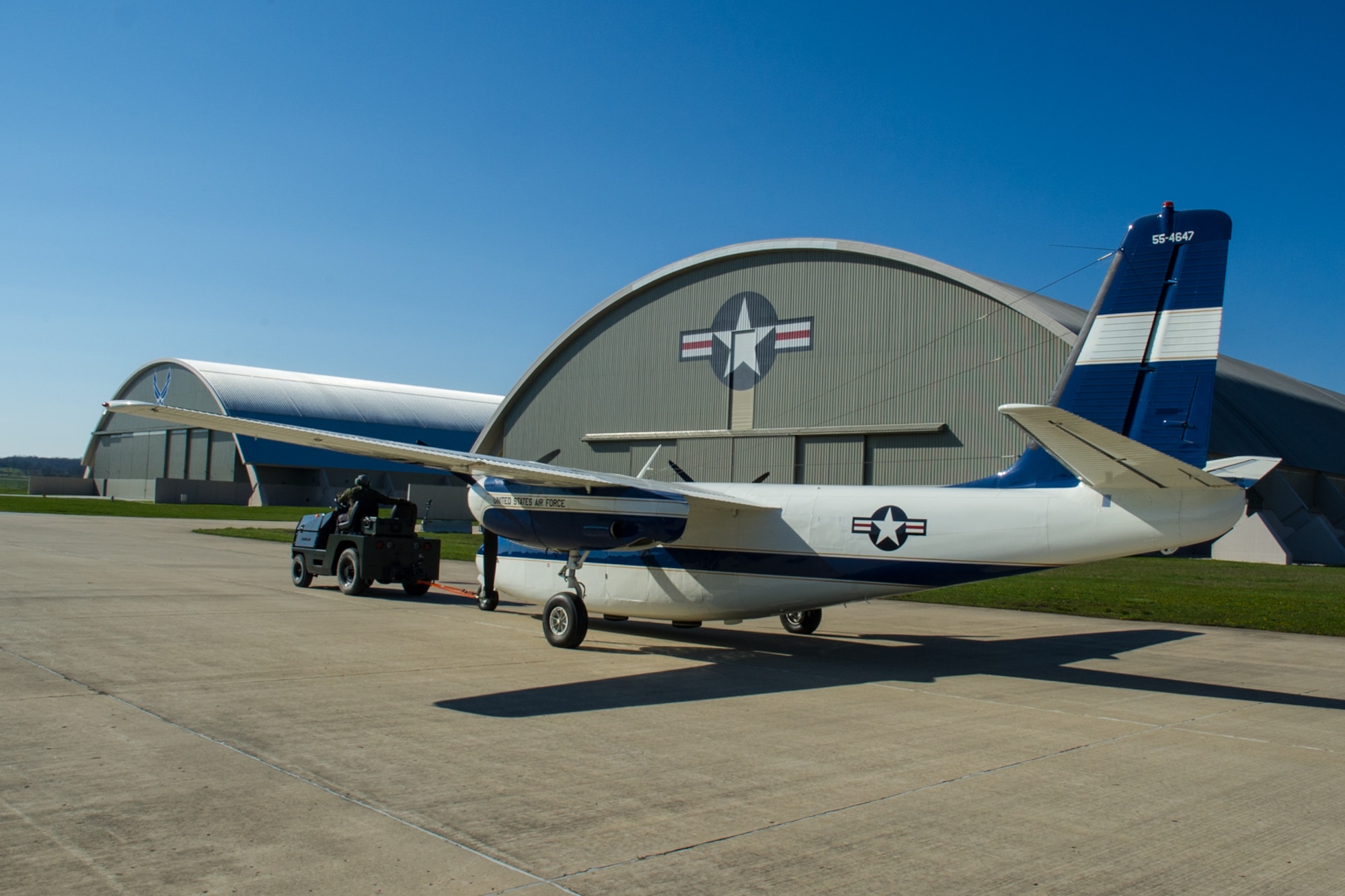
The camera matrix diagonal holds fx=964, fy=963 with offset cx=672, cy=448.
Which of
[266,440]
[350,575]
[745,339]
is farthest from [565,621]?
[266,440]

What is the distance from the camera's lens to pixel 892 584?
11.6 metres

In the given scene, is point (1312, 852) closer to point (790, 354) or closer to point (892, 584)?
point (892, 584)

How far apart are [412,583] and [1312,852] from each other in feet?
51.0

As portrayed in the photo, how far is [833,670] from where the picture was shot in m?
11.6

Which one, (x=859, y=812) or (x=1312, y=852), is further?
(x=859, y=812)

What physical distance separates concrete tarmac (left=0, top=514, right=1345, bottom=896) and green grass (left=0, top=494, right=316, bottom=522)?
39.4 metres

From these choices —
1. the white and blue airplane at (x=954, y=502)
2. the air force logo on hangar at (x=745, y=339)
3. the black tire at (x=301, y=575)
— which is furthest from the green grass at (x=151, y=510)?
the white and blue airplane at (x=954, y=502)

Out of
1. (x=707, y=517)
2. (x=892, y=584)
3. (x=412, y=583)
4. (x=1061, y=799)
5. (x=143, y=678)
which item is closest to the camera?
(x=1061, y=799)

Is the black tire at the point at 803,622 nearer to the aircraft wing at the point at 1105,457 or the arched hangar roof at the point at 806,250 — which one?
the aircraft wing at the point at 1105,457

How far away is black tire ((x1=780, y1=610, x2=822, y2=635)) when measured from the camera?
14547 mm

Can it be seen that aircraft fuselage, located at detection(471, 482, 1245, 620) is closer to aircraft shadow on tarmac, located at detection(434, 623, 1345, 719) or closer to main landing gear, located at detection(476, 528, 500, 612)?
aircraft shadow on tarmac, located at detection(434, 623, 1345, 719)

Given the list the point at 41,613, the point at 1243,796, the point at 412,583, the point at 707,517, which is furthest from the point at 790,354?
the point at 1243,796


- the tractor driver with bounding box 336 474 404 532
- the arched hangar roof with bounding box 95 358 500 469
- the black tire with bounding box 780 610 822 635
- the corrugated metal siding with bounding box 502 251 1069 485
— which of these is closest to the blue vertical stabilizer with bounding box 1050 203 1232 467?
the black tire with bounding box 780 610 822 635

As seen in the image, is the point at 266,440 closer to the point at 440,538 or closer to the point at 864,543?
the point at 440,538
